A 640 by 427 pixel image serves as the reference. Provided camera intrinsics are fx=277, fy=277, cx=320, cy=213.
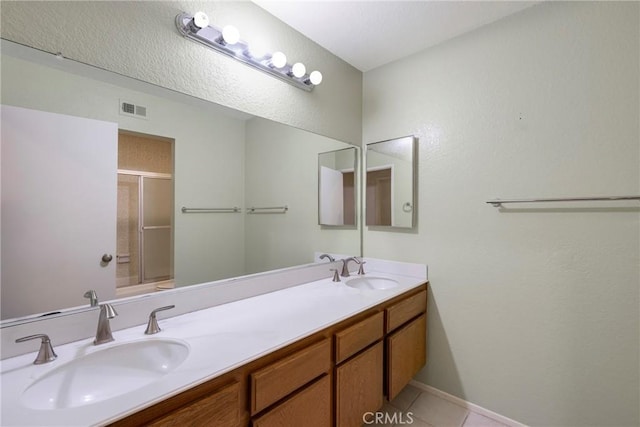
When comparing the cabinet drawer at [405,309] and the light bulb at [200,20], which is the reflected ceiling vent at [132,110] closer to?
the light bulb at [200,20]

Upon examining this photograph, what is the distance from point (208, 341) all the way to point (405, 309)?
1135 mm

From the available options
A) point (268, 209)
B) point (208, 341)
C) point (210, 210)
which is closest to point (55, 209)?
point (210, 210)

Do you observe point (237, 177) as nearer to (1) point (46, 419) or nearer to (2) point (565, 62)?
(1) point (46, 419)

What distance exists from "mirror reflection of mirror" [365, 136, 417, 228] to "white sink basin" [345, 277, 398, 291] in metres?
0.40

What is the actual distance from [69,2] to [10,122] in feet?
1.56

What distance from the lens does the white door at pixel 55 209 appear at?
A: 35.3 inches

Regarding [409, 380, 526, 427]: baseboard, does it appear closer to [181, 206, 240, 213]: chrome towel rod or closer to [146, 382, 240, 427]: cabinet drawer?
[146, 382, 240, 427]: cabinet drawer

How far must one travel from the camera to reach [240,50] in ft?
4.70

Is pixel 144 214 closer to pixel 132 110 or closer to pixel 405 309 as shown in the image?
pixel 132 110

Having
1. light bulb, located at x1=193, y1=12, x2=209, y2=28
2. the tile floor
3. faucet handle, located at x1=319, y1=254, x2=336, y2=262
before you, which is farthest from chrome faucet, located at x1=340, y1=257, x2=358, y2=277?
light bulb, located at x1=193, y1=12, x2=209, y2=28

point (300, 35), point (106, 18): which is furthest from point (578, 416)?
point (106, 18)

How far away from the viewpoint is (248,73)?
1.51 m

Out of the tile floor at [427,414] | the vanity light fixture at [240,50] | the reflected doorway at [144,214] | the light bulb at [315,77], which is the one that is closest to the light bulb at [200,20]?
the vanity light fixture at [240,50]

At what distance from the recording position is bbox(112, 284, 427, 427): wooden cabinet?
31.1 inches
